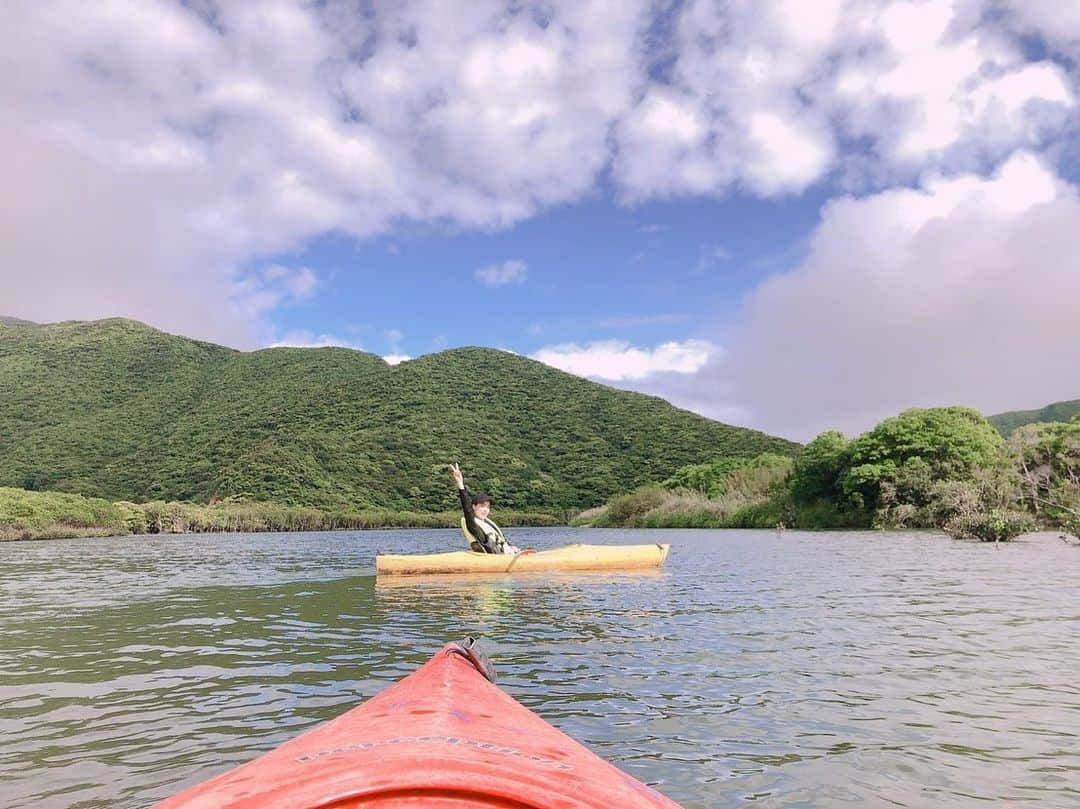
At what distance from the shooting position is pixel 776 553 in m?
21.3

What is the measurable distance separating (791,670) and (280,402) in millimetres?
88574

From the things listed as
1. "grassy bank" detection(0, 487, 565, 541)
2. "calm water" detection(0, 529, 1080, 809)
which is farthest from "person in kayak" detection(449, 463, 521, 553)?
"grassy bank" detection(0, 487, 565, 541)

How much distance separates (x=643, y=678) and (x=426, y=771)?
14.4 feet

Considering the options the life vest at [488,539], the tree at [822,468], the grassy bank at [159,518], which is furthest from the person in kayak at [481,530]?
the tree at [822,468]

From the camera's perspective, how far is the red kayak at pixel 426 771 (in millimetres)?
1758

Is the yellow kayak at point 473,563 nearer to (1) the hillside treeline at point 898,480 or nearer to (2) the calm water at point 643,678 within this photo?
(2) the calm water at point 643,678

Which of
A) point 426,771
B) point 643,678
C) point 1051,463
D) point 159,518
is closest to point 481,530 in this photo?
point 643,678

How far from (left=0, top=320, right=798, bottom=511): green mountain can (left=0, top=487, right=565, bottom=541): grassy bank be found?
824 centimetres

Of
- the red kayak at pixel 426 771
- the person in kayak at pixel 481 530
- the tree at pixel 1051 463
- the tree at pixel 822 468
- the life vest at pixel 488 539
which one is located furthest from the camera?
the tree at pixel 822 468

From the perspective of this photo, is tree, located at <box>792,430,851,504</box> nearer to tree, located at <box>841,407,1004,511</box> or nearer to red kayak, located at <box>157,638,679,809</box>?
tree, located at <box>841,407,1004,511</box>

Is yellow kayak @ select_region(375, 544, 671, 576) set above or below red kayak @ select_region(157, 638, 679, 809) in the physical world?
below

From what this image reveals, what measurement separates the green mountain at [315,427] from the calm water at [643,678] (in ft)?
178

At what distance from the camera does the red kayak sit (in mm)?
1758

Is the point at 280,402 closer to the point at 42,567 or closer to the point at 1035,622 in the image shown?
the point at 42,567
